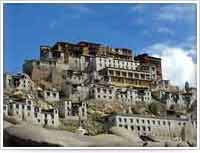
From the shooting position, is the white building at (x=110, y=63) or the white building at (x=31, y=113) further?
the white building at (x=110, y=63)

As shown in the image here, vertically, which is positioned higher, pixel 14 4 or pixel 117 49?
pixel 14 4

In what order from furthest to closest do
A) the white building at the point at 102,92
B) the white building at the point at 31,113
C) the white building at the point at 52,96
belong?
the white building at the point at 102,92 → the white building at the point at 52,96 → the white building at the point at 31,113

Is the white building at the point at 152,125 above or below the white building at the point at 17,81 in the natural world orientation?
below

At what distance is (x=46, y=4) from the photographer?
5.98m

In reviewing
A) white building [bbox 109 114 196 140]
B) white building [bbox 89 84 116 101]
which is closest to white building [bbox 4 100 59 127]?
white building [bbox 89 84 116 101]

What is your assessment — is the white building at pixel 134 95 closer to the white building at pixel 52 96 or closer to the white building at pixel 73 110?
the white building at pixel 73 110

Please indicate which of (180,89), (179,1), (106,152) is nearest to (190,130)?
(180,89)

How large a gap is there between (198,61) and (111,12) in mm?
916

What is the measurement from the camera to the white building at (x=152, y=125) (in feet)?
19.6

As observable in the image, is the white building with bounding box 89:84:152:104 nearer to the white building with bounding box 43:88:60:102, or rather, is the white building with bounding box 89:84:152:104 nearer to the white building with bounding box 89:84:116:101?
the white building with bounding box 89:84:116:101

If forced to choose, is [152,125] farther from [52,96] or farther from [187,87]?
[52,96]

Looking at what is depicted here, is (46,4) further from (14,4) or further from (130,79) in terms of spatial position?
(130,79)

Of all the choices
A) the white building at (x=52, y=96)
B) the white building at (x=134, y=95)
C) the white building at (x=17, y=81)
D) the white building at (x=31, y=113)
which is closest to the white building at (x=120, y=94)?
the white building at (x=134, y=95)

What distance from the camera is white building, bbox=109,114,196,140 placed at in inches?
235
